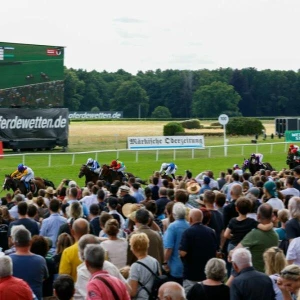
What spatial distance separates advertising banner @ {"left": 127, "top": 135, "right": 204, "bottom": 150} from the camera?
30542 millimetres

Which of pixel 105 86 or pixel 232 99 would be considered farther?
pixel 105 86

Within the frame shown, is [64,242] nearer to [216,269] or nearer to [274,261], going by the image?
[216,269]

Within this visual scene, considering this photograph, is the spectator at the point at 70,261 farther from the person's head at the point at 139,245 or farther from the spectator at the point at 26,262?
the person's head at the point at 139,245

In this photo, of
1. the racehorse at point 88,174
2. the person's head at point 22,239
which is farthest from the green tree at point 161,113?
the person's head at point 22,239

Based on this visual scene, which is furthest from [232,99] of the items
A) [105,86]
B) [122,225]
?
[122,225]

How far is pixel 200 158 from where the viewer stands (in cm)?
3052

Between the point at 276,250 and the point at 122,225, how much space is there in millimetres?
3096

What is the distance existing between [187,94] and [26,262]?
9995 cm

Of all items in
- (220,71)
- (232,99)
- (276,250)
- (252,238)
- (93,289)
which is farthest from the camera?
(220,71)

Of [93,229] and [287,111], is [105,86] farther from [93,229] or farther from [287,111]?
[93,229]

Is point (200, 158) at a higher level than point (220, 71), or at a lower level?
lower

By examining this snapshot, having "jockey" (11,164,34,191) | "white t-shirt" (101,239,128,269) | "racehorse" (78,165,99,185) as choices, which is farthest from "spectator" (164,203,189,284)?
"racehorse" (78,165,99,185)

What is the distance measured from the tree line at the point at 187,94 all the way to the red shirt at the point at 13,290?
306 feet

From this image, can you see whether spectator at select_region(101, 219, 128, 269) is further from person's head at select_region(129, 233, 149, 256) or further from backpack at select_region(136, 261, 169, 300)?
backpack at select_region(136, 261, 169, 300)
